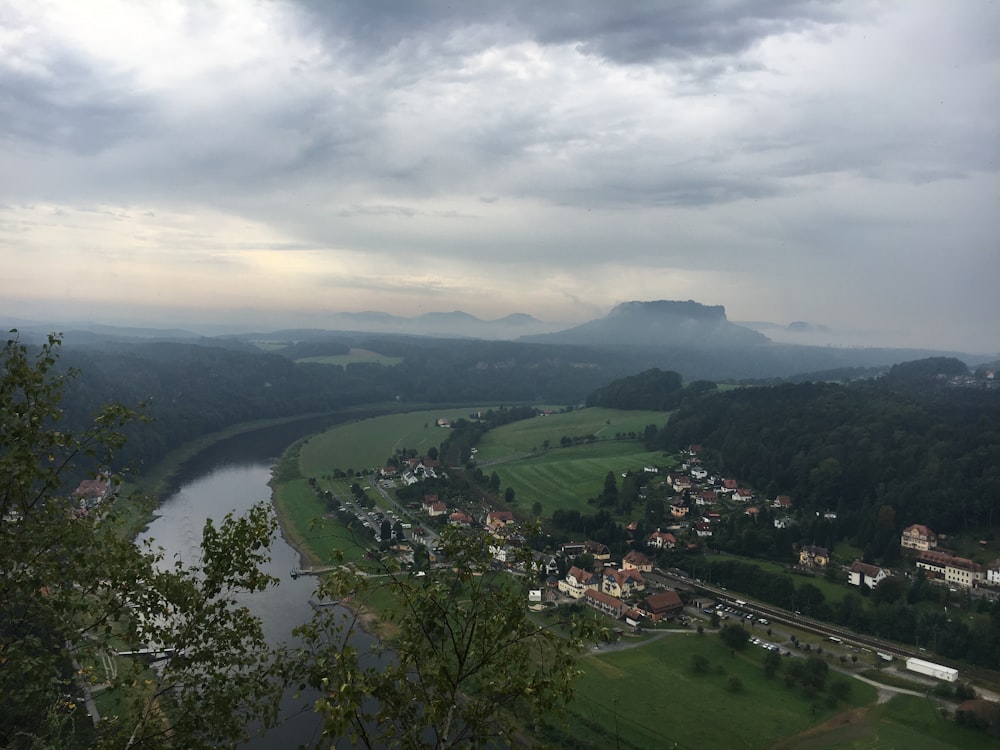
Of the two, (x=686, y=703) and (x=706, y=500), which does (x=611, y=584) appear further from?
(x=706, y=500)

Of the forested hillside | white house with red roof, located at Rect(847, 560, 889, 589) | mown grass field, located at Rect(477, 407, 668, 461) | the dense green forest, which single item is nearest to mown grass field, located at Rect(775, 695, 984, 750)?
white house with red roof, located at Rect(847, 560, 889, 589)

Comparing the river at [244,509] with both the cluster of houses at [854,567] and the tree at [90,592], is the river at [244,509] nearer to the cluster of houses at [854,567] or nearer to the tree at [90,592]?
the tree at [90,592]

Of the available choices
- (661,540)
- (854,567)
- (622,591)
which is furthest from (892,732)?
(661,540)

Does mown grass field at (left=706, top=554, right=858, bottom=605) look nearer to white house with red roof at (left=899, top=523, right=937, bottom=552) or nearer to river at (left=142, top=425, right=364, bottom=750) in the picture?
white house with red roof at (left=899, top=523, right=937, bottom=552)

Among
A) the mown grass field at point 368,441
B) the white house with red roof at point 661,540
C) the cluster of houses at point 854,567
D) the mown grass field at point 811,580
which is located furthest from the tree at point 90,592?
the mown grass field at point 368,441

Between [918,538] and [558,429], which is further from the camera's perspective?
[558,429]

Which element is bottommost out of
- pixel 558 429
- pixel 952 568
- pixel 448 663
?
pixel 558 429
